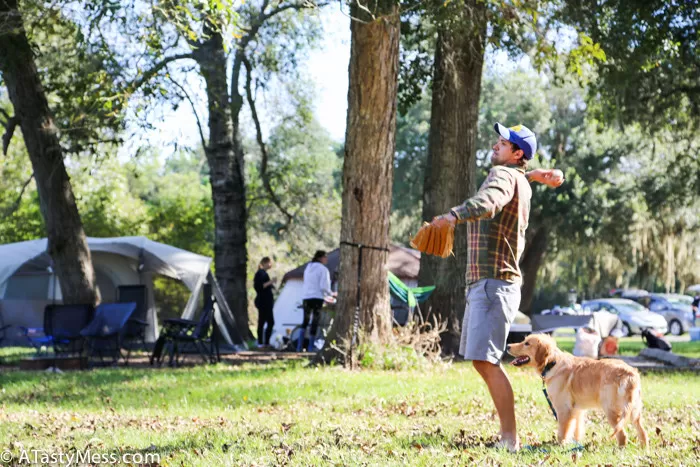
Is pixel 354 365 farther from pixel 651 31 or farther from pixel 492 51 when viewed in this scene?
pixel 651 31

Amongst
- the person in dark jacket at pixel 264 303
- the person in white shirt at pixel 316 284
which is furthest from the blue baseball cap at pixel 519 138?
the person in dark jacket at pixel 264 303

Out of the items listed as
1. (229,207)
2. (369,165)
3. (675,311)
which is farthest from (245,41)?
(675,311)

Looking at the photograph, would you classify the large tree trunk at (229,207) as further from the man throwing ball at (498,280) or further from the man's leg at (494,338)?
the man's leg at (494,338)

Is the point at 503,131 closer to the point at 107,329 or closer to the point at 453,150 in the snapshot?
the point at 453,150

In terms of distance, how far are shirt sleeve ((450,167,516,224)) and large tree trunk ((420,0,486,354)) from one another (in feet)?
27.9

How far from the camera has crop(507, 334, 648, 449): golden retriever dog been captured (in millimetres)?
5191

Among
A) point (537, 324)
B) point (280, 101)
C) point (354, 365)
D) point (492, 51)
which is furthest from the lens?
point (280, 101)

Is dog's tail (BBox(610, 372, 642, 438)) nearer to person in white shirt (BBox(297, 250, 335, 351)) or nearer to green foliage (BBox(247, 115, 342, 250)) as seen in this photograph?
person in white shirt (BBox(297, 250, 335, 351))

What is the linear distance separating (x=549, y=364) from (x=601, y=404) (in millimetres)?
374

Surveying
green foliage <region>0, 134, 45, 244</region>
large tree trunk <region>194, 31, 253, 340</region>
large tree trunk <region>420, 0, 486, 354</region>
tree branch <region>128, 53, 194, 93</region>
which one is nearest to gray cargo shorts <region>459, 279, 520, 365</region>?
large tree trunk <region>420, 0, 486, 354</region>

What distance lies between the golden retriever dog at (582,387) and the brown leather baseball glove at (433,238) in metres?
0.76

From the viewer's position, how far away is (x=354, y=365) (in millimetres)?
11070

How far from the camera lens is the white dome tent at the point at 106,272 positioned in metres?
19.4

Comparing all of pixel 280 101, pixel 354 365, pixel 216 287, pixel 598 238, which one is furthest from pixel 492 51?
pixel 598 238
